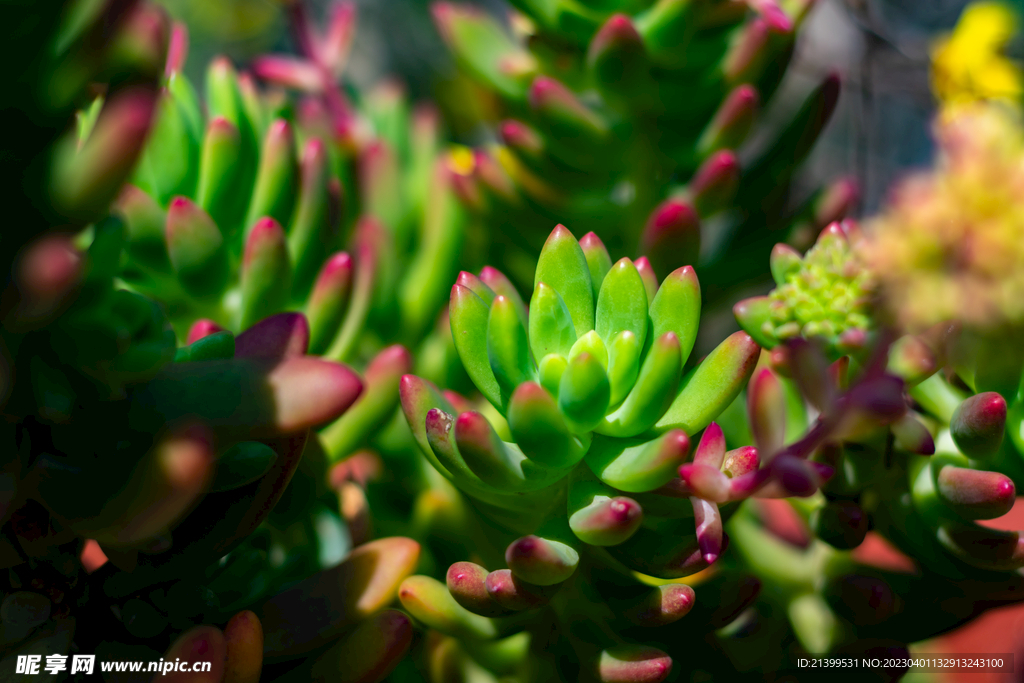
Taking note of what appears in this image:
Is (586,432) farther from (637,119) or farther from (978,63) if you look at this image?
(978,63)

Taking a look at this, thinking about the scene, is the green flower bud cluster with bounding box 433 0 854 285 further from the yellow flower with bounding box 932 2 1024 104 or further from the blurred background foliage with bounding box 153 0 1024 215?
the blurred background foliage with bounding box 153 0 1024 215

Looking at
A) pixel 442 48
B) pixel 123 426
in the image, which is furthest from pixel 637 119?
pixel 442 48

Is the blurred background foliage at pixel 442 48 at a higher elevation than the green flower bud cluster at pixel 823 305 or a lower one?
lower

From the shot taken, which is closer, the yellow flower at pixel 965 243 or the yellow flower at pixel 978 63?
the yellow flower at pixel 965 243

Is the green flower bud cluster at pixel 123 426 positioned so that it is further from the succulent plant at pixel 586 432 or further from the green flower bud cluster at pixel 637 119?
the green flower bud cluster at pixel 637 119

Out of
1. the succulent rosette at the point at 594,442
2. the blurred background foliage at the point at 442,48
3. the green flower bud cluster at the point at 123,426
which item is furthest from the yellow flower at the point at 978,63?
the green flower bud cluster at the point at 123,426

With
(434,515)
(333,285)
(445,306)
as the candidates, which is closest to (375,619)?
(434,515)
